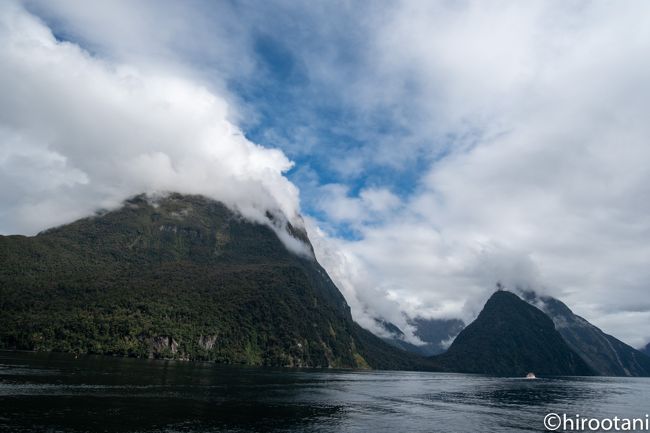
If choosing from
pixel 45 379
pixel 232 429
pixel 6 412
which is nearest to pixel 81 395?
pixel 6 412

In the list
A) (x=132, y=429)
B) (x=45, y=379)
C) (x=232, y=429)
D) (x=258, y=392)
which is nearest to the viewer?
(x=132, y=429)

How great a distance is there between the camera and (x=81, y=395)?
328 feet

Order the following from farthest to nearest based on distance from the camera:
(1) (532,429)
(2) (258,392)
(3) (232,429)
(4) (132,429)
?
1. (2) (258,392)
2. (1) (532,429)
3. (3) (232,429)
4. (4) (132,429)

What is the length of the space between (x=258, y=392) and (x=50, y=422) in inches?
3004

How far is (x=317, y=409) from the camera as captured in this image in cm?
11181

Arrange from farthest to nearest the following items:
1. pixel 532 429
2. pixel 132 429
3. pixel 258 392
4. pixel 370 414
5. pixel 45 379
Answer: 1. pixel 258 392
2. pixel 45 379
3. pixel 370 414
4. pixel 532 429
5. pixel 132 429

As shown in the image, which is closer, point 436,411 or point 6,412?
point 6,412

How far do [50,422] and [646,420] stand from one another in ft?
490

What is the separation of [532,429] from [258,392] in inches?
3128

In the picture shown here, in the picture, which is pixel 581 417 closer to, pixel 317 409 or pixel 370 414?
pixel 370 414

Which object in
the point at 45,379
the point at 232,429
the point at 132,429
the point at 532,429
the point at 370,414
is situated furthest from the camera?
the point at 45,379

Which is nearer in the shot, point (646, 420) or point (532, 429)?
point (532, 429)

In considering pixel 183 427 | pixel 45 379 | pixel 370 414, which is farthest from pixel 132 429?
pixel 45 379

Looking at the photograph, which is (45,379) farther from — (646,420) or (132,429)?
(646,420)
